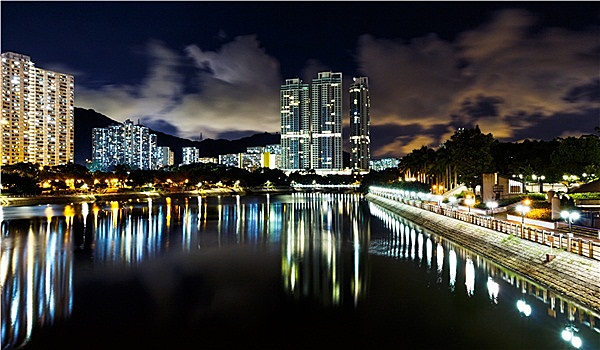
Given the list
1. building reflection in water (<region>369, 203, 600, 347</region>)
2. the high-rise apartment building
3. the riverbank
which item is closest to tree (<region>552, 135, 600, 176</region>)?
building reflection in water (<region>369, 203, 600, 347</region>)

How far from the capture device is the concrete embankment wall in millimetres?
13492

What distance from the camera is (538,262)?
1677cm

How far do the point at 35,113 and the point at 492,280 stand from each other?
157 meters

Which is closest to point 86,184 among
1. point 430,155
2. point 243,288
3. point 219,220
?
point 219,220

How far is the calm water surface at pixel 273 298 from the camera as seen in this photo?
499 inches

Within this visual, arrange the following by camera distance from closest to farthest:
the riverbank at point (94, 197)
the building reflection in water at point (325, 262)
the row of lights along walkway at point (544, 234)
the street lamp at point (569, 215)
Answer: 1. the row of lights along walkway at point (544, 234)
2. the street lamp at point (569, 215)
3. the building reflection in water at point (325, 262)
4. the riverbank at point (94, 197)

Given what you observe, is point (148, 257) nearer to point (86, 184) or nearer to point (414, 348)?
point (414, 348)

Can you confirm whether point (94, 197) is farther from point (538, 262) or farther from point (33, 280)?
point (538, 262)

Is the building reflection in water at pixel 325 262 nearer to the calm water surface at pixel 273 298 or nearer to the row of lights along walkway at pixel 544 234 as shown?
the calm water surface at pixel 273 298

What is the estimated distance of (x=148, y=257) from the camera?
25.0 metres

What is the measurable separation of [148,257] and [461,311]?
55.9 ft

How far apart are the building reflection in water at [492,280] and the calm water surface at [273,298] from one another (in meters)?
0.05

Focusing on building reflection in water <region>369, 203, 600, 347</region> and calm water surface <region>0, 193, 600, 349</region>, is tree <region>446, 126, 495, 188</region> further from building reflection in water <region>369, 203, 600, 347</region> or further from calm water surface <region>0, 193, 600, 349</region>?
calm water surface <region>0, 193, 600, 349</region>

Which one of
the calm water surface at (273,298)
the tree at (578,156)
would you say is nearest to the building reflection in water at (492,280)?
the calm water surface at (273,298)
